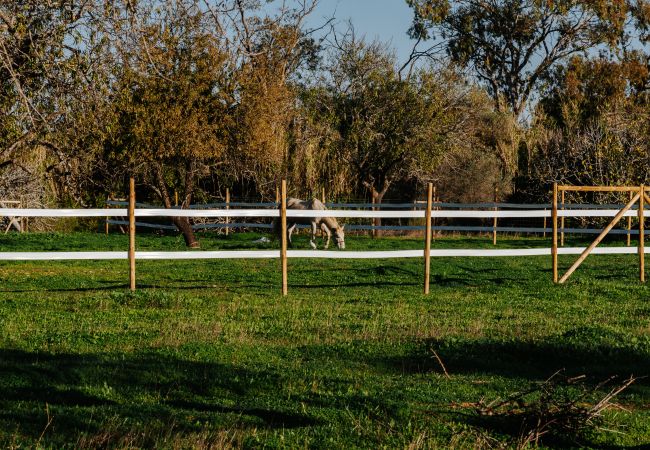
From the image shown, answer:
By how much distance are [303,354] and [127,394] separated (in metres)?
2.49

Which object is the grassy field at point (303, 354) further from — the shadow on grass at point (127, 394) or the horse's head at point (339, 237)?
the horse's head at point (339, 237)

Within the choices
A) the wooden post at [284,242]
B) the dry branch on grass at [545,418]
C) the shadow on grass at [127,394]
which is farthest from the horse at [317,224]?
the dry branch on grass at [545,418]

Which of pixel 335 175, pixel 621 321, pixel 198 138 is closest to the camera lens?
pixel 621 321

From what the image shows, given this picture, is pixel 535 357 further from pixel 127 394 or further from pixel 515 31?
pixel 515 31

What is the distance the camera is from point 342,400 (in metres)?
7.89

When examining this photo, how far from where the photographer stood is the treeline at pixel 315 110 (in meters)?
15.0

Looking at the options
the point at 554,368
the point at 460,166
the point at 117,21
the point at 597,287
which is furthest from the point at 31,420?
the point at 460,166

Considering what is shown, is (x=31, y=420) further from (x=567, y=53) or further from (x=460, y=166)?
(x=567, y=53)

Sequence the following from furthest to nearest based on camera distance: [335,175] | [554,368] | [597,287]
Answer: [335,175] < [597,287] < [554,368]

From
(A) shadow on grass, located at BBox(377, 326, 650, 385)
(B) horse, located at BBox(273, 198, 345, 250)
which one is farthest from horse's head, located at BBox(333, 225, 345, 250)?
(A) shadow on grass, located at BBox(377, 326, 650, 385)

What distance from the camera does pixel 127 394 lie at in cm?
811

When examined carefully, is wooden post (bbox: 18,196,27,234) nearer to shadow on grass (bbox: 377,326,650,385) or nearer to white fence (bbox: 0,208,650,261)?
white fence (bbox: 0,208,650,261)

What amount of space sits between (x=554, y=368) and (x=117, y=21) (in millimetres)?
7777

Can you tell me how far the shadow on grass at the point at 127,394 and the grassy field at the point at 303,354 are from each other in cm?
2
